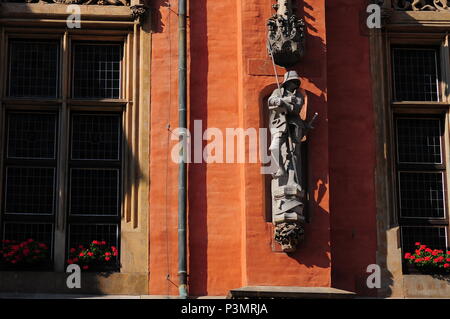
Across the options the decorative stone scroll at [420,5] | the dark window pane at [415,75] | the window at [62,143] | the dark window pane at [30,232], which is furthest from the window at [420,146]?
the dark window pane at [30,232]

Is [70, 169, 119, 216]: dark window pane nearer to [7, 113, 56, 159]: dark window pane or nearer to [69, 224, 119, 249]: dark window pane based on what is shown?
[69, 224, 119, 249]: dark window pane

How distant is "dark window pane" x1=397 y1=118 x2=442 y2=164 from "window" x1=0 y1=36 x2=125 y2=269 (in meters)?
4.17

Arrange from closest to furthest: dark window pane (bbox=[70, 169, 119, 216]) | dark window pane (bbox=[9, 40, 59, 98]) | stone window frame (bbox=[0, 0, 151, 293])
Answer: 1. stone window frame (bbox=[0, 0, 151, 293])
2. dark window pane (bbox=[70, 169, 119, 216])
3. dark window pane (bbox=[9, 40, 59, 98])

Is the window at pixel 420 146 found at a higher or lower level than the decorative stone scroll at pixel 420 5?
lower

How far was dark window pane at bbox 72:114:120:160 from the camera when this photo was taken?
20.6m

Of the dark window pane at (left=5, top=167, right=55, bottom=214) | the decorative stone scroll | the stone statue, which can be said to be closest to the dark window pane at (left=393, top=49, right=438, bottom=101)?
the decorative stone scroll

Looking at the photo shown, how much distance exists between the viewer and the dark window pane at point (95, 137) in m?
20.6

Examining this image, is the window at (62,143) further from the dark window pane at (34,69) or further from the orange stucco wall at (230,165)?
the orange stucco wall at (230,165)

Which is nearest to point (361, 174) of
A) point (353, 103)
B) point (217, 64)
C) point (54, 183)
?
point (353, 103)

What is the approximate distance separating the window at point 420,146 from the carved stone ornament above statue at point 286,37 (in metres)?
1.80

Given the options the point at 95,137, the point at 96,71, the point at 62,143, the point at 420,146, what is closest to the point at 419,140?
the point at 420,146

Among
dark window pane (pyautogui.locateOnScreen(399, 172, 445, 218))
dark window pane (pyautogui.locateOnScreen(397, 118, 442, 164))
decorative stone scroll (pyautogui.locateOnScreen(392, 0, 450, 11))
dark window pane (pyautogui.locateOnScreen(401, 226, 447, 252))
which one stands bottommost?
dark window pane (pyautogui.locateOnScreen(401, 226, 447, 252))

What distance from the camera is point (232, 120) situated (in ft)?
67.2

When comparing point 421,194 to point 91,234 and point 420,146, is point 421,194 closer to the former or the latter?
point 420,146
